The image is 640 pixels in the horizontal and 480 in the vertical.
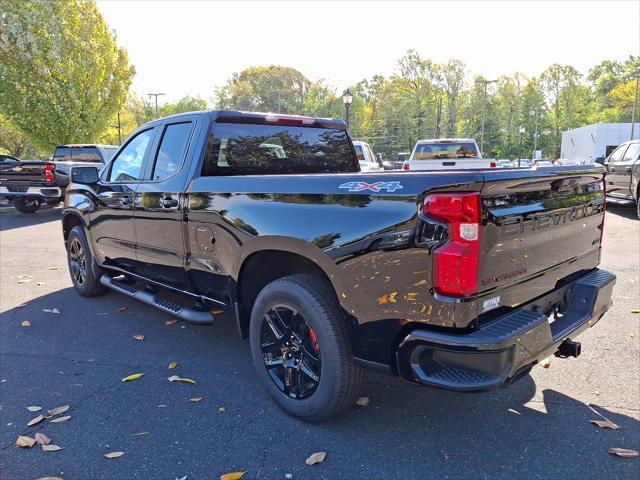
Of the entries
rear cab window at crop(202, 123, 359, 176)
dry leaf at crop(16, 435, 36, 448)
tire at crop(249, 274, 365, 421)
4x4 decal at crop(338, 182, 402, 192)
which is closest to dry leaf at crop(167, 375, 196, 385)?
tire at crop(249, 274, 365, 421)

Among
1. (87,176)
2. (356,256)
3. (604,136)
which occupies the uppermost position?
(604,136)

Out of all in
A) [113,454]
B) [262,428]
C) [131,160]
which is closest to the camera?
[113,454]

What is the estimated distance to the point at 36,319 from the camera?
16.8ft

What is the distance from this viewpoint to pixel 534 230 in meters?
2.57

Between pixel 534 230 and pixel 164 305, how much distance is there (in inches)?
118

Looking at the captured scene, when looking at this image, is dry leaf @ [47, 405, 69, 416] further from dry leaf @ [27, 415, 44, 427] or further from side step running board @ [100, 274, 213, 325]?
side step running board @ [100, 274, 213, 325]

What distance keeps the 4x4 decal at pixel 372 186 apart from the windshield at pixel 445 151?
1182 cm

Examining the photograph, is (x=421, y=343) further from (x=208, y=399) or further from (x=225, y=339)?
(x=225, y=339)

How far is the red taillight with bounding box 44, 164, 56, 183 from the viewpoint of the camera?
1248cm

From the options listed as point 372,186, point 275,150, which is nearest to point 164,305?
point 275,150

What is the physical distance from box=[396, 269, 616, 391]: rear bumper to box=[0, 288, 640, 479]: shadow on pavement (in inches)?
23.7

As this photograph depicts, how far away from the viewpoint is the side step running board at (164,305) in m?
3.74

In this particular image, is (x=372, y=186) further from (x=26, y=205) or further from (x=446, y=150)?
(x=26, y=205)

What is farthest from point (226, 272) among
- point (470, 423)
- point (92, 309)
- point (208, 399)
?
point (92, 309)
